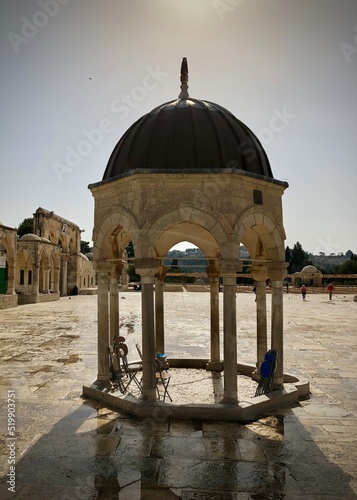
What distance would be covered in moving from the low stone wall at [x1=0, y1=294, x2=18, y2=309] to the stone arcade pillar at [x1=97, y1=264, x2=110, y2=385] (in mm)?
23347

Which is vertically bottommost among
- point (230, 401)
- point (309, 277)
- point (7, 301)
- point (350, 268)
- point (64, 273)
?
point (230, 401)

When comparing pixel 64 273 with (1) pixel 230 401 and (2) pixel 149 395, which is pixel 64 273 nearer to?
(2) pixel 149 395

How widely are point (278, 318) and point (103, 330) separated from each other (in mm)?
3727

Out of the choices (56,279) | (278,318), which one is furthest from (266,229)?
(56,279)

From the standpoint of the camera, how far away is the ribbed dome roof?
754cm

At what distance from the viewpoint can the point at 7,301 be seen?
30016 millimetres

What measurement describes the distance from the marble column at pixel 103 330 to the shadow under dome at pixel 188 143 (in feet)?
7.30

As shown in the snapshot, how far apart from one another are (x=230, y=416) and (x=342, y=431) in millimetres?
1836

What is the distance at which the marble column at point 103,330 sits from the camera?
8578mm

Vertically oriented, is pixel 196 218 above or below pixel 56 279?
above

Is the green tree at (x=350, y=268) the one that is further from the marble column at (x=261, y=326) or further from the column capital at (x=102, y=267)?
the column capital at (x=102, y=267)

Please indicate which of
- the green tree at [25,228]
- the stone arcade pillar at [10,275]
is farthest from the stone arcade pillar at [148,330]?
the green tree at [25,228]

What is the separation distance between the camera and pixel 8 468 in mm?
5297

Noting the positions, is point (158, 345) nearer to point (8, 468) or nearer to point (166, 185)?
point (166, 185)
